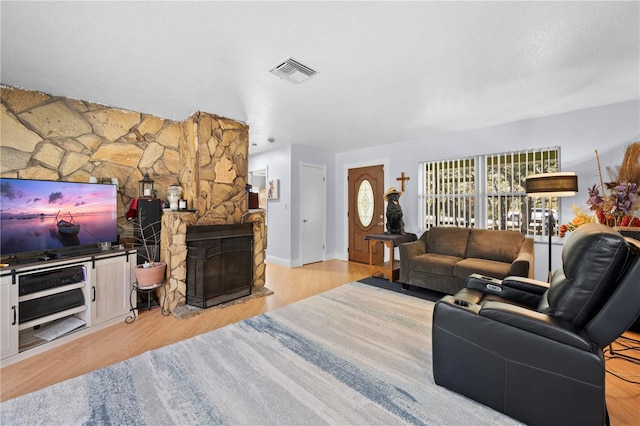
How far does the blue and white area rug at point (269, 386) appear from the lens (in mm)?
1544

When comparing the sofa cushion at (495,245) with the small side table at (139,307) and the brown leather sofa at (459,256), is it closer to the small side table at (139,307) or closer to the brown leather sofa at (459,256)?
the brown leather sofa at (459,256)

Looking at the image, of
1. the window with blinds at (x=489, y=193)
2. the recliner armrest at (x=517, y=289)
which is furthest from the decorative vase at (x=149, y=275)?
the window with blinds at (x=489, y=193)

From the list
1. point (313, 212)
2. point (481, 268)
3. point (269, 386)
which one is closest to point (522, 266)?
point (481, 268)

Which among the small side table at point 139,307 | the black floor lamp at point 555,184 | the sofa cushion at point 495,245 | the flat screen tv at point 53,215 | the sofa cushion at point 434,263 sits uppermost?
the black floor lamp at point 555,184

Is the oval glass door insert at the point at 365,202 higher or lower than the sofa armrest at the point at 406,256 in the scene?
higher

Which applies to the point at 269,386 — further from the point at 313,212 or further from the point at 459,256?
the point at 313,212

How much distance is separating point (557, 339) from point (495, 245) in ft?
8.22

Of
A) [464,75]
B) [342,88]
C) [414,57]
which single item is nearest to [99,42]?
[342,88]

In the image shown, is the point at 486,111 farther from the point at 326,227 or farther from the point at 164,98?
the point at 164,98

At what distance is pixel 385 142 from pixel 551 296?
3.93 metres

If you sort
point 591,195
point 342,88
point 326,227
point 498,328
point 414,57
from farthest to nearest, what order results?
point 326,227 → point 591,195 → point 342,88 → point 414,57 → point 498,328

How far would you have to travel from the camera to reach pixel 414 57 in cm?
217

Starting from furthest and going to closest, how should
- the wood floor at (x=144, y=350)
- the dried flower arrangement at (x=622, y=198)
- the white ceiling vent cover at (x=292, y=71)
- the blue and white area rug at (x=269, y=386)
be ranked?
the dried flower arrangement at (x=622, y=198) < the white ceiling vent cover at (x=292, y=71) < the wood floor at (x=144, y=350) < the blue and white area rug at (x=269, y=386)

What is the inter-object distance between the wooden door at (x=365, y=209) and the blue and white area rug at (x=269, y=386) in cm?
288
